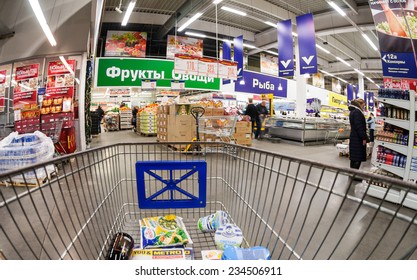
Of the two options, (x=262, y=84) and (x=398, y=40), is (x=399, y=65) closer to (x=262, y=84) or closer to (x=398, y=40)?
(x=398, y=40)

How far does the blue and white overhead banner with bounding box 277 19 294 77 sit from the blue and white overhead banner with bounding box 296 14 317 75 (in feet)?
1.46

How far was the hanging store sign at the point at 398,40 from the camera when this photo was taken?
11.8 ft

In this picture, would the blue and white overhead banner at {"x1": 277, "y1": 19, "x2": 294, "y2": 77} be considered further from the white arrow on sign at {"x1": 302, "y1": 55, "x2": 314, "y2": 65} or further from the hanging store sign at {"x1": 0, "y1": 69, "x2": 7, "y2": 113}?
the hanging store sign at {"x1": 0, "y1": 69, "x2": 7, "y2": 113}

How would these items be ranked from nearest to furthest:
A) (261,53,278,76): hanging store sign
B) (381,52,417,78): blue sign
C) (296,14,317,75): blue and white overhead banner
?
(381,52,417,78): blue sign → (296,14,317,75): blue and white overhead banner → (261,53,278,76): hanging store sign

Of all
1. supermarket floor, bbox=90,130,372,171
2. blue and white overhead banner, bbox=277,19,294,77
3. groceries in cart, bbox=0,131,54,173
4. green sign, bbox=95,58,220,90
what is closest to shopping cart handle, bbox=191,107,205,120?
supermarket floor, bbox=90,130,372,171

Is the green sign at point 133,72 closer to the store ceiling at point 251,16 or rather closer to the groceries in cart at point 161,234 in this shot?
the store ceiling at point 251,16

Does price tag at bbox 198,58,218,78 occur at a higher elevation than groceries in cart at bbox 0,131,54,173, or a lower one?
higher

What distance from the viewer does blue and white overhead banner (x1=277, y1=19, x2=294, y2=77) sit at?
8.99 metres

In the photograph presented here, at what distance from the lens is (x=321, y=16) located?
12328 millimetres

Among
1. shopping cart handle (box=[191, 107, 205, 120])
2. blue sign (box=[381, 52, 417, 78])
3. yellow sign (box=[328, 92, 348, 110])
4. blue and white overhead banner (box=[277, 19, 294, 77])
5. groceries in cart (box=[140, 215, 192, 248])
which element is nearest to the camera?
groceries in cart (box=[140, 215, 192, 248])

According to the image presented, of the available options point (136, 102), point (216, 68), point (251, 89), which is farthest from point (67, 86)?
point (136, 102)

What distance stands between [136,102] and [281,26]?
56.0 feet

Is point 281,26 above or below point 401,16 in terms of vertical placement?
above
